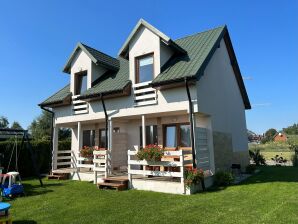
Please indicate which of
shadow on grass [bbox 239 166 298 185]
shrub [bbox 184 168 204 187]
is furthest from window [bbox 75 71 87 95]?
shadow on grass [bbox 239 166 298 185]

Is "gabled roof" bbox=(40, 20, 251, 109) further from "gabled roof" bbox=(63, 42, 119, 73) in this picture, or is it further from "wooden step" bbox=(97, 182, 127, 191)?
"wooden step" bbox=(97, 182, 127, 191)

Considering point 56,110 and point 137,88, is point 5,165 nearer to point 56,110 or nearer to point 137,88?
point 56,110

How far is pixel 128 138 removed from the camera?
15.8 meters

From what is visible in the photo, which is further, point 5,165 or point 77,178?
point 5,165

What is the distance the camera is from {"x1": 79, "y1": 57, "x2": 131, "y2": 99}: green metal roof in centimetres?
1386

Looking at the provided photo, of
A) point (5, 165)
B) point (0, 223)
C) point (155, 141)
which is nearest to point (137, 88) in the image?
point (155, 141)

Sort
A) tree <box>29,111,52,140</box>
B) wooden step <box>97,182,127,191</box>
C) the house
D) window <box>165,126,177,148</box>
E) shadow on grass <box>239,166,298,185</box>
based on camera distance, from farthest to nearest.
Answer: tree <box>29,111,52,140</box> → window <box>165,126,177,148</box> → shadow on grass <box>239,166,298,185</box> → the house → wooden step <box>97,182,127,191</box>

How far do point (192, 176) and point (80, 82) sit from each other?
10.3 m

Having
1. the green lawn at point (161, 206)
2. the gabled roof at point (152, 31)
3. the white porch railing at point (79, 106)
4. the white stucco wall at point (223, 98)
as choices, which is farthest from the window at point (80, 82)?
the white stucco wall at point (223, 98)

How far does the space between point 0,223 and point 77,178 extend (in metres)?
9.51

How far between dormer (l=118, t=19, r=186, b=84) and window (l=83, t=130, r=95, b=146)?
580cm

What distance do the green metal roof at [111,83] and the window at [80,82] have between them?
1.13m

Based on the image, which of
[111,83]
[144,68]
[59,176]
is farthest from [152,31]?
[59,176]

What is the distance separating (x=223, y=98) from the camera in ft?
48.8
